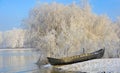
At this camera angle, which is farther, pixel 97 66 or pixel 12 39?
pixel 12 39

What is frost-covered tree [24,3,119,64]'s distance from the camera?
41250 mm

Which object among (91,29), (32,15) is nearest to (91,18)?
(91,29)

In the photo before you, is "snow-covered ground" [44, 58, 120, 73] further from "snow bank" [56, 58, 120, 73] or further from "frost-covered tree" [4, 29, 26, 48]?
"frost-covered tree" [4, 29, 26, 48]

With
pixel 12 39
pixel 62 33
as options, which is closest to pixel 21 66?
pixel 62 33

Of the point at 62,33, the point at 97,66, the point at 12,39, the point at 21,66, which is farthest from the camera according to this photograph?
the point at 12,39

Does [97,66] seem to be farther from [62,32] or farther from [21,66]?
[21,66]

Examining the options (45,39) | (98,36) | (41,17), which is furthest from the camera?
(98,36)

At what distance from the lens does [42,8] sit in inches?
1722

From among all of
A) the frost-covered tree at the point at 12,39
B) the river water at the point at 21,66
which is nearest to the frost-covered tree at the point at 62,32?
the river water at the point at 21,66

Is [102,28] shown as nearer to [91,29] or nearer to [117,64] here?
[91,29]

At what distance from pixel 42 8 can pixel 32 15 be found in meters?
1.97

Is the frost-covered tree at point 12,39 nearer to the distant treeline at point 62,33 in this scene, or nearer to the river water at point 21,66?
the river water at point 21,66

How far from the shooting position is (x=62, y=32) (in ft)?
136

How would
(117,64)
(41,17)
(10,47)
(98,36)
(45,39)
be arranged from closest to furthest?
(117,64) → (45,39) → (41,17) → (98,36) → (10,47)
